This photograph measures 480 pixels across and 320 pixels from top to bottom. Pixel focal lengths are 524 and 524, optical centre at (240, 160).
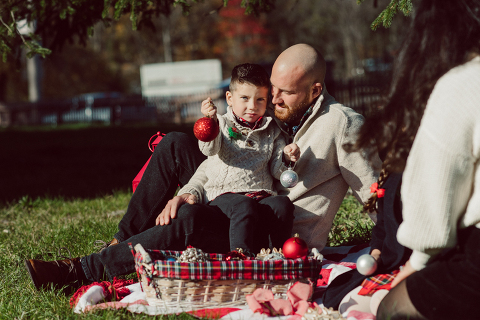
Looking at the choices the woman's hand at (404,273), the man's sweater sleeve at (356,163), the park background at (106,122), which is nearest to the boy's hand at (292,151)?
the man's sweater sleeve at (356,163)

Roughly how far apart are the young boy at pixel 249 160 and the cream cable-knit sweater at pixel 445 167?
107 cm

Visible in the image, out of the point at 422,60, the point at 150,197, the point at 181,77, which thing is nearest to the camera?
the point at 422,60

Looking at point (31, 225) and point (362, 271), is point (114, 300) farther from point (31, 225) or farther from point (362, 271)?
point (31, 225)

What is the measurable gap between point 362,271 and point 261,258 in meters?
0.55

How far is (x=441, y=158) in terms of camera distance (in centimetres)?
181

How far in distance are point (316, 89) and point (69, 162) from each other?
25.0 feet

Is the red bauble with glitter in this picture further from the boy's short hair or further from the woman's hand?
the woman's hand

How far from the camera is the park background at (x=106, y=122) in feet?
12.9

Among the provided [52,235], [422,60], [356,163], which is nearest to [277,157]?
[356,163]

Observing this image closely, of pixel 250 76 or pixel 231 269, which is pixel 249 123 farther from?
pixel 231 269

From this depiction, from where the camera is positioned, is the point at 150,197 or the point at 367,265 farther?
the point at 150,197

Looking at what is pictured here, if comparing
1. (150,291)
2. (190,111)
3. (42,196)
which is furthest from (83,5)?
(190,111)

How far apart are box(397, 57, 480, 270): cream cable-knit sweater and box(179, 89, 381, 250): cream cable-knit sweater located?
1.09m

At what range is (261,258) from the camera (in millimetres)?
2613
